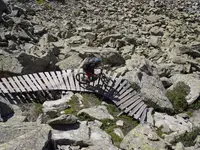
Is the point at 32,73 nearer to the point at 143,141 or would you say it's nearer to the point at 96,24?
the point at 143,141

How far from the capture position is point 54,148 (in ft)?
36.1

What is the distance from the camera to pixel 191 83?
19.1m

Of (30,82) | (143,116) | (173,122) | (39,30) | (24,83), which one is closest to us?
(143,116)

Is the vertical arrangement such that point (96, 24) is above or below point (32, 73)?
below

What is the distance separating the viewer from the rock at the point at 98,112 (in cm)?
1382

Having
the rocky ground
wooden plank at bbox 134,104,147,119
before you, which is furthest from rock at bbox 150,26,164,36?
wooden plank at bbox 134,104,147,119

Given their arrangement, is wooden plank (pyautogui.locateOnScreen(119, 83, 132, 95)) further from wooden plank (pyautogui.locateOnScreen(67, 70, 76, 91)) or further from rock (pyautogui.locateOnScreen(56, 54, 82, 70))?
rock (pyautogui.locateOnScreen(56, 54, 82, 70))

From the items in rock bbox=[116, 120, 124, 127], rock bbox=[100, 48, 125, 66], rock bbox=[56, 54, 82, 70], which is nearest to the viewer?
rock bbox=[116, 120, 124, 127]

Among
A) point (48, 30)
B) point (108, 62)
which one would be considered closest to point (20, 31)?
point (48, 30)

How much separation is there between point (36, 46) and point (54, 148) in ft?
38.5

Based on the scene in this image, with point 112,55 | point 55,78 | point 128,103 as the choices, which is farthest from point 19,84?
point 112,55

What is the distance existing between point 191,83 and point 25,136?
11.7 meters

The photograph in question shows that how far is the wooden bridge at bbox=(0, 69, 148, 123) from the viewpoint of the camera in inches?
593

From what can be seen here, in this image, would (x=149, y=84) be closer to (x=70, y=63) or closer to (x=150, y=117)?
(x=150, y=117)
